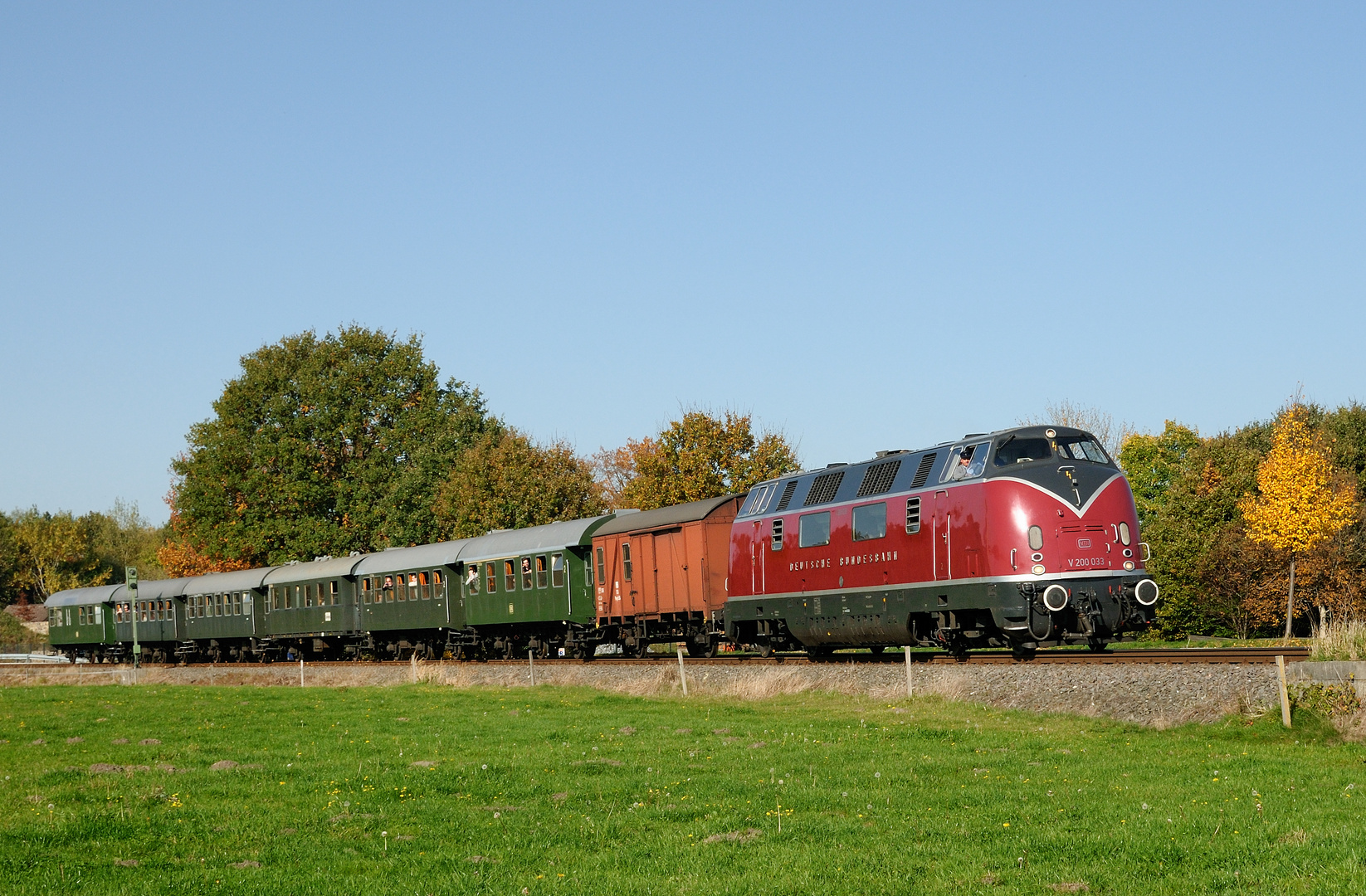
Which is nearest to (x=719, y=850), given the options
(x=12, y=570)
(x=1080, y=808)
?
(x=1080, y=808)

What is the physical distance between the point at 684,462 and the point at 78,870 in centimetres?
4787

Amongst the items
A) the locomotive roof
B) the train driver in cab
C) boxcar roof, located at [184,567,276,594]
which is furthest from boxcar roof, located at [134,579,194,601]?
the train driver in cab

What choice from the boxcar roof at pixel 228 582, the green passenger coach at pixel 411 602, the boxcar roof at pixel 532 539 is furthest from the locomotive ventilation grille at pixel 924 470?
the boxcar roof at pixel 228 582

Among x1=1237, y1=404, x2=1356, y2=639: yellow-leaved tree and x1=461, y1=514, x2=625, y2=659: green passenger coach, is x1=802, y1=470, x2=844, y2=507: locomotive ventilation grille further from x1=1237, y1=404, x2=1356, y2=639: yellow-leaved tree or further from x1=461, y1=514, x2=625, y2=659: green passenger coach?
x1=1237, y1=404, x2=1356, y2=639: yellow-leaved tree

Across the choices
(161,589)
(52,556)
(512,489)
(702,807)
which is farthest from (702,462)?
(52,556)

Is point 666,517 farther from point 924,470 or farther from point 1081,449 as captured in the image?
point 1081,449

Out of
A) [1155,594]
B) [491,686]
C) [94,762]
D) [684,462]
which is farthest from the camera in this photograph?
[684,462]

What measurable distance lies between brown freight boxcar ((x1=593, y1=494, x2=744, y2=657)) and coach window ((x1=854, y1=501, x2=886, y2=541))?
6129mm

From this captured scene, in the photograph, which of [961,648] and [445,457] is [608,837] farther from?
[445,457]

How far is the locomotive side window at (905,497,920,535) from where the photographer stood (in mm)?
27047

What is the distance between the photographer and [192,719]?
24.8 metres

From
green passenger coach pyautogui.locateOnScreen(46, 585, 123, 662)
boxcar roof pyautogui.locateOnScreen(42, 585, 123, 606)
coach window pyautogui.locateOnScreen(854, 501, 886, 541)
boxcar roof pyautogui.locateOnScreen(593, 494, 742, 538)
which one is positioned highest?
boxcar roof pyautogui.locateOnScreen(593, 494, 742, 538)

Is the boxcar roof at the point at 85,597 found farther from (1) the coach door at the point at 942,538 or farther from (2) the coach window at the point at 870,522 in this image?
(1) the coach door at the point at 942,538

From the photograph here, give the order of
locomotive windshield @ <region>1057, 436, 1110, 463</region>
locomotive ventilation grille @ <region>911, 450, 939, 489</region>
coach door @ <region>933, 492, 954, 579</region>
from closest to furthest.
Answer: locomotive windshield @ <region>1057, 436, 1110, 463</region>, coach door @ <region>933, 492, 954, 579</region>, locomotive ventilation grille @ <region>911, 450, 939, 489</region>
